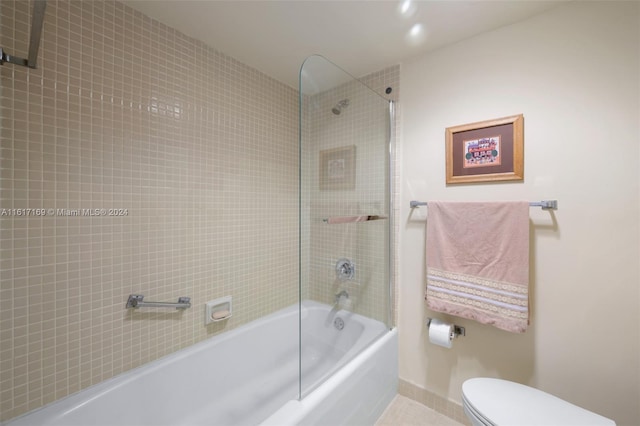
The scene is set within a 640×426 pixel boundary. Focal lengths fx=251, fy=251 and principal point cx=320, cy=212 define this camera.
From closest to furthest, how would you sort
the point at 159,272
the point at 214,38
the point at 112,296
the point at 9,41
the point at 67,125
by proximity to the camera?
the point at 9,41
the point at 67,125
the point at 112,296
the point at 159,272
the point at 214,38

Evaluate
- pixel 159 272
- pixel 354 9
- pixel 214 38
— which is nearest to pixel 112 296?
pixel 159 272

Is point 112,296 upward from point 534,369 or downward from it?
upward

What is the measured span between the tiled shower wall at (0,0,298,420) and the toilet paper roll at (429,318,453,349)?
1225 millimetres

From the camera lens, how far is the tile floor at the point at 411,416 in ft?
5.00

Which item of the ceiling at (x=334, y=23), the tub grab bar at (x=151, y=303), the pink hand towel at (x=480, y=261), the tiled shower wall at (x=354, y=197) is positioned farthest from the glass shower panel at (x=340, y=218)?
the tub grab bar at (x=151, y=303)

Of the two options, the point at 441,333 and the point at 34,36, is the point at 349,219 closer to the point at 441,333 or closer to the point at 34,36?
the point at 441,333

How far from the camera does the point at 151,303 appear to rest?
134cm

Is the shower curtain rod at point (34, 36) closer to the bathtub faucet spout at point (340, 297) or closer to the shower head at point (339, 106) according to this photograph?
the shower head at point (339, 106)

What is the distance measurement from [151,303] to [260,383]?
0.90 metres

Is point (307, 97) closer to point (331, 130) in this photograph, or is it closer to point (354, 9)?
point (331, 130)

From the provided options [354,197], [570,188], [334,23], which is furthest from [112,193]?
[570,188]

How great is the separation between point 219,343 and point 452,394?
1495 mm

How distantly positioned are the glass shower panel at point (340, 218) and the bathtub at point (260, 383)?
14 millimetres

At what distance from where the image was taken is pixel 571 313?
1.22 meters
